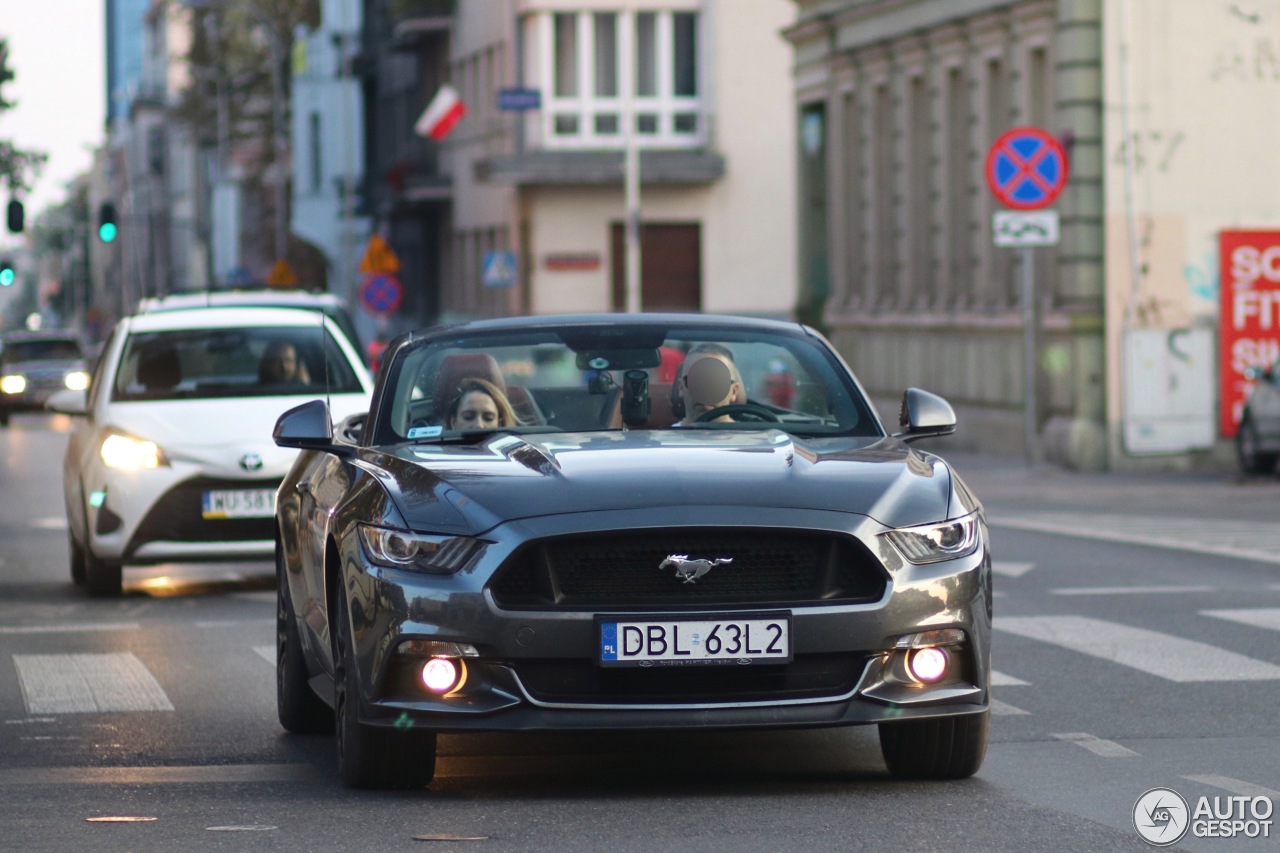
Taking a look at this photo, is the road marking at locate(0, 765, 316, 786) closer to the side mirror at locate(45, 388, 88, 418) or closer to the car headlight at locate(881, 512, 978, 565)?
the car headlight at locate(881, 512, 978, 565)

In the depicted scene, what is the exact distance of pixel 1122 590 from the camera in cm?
1473

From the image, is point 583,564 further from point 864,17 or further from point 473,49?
point 473,49

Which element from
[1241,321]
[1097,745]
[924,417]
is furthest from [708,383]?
[1241,321]

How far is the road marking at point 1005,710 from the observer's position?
9.68 m

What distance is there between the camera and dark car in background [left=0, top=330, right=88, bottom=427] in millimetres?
57219

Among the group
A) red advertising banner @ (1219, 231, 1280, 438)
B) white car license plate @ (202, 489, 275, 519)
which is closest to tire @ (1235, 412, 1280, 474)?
red advertising banner @ (1219, 231, 1280, 438)

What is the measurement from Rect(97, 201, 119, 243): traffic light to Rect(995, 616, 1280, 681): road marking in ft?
116

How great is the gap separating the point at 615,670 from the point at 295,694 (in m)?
2.17

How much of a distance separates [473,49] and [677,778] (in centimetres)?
5526

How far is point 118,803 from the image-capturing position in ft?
25.0

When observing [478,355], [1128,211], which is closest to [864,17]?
[1128,211]

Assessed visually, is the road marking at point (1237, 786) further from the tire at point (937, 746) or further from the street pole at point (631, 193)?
the street pole at point (631, 193)

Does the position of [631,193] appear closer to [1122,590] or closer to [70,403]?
[70,403]

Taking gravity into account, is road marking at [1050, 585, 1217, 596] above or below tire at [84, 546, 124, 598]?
below
